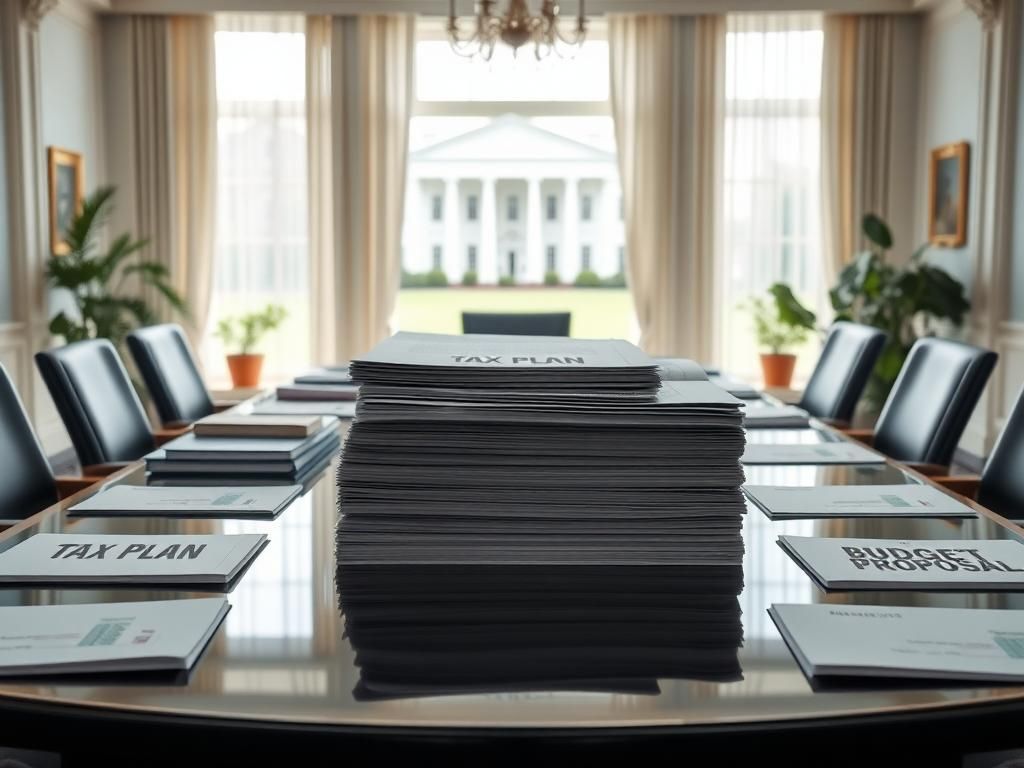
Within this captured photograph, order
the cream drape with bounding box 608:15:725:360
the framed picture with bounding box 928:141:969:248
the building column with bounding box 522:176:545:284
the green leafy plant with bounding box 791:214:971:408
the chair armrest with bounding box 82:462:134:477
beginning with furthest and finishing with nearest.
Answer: the building column with bounding box 522:176:545:284 → the cream drape with bounding box 608:15:725:360 → the framed picture with bounding box 928:141:969:248 → the green leafy plant with bounding box 791:214:971:408 → the chair armrest with bounding box 82:462:134:477

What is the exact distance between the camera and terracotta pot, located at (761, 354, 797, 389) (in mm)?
6918

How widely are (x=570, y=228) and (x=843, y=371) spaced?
5.61m

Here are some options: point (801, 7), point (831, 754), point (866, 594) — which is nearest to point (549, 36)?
point (801, 7)

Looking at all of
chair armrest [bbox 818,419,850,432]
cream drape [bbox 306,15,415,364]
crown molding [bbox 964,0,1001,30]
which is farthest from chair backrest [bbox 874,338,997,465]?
cream drape [bbox 306,15,415,364]

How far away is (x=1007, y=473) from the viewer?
1.92m

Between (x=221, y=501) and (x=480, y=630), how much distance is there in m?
0.67

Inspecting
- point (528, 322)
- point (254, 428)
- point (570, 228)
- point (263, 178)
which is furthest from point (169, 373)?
point (570, 228)

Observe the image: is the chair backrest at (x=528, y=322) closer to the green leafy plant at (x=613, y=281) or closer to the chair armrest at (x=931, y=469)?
the chair armrest at (x=931, y=469)

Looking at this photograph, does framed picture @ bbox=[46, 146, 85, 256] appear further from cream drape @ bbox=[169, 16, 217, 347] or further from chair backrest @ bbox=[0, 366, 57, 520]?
chair backrest @ bbox=[0, 366, 57, 520]

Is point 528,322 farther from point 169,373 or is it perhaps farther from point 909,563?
point 909,563

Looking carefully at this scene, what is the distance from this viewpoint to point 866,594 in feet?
3.22

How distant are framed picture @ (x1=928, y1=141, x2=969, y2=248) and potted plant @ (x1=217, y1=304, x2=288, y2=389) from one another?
3940mm

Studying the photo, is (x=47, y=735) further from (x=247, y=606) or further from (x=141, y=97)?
(x=141, y=97)

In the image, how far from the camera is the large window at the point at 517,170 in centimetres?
717
